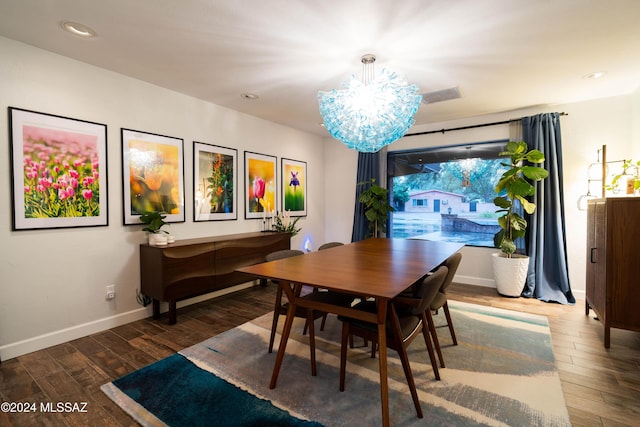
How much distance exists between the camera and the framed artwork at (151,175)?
121 inches

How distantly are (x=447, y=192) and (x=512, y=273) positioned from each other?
1.62 meters

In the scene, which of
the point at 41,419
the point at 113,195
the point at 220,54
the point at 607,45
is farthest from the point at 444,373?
the point at 113,195

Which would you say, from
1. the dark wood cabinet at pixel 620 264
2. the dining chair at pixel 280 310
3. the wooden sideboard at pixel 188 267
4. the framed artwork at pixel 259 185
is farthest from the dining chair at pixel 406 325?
the framed artwork at pixel 259 185

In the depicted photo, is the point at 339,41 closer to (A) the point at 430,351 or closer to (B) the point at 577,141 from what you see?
(A) the point at 430,351

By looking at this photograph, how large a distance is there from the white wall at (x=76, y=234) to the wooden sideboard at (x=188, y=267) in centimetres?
26

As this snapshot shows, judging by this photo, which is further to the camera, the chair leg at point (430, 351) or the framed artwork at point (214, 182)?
the framed artwork at point (214, 182)

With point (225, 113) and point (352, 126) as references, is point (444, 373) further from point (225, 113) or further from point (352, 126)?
point (225, 113)

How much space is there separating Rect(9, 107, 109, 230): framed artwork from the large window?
14.1ft

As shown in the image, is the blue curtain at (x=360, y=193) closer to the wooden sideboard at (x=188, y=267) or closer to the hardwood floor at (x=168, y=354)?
the wooden sideboard at (x=188, y=267)

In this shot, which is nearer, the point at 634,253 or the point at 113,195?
the point at 634,253

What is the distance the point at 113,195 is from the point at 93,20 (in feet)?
5.08

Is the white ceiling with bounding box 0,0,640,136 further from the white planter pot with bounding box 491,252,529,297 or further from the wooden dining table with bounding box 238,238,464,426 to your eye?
the white planter pot with bounding box 491,252,529,297

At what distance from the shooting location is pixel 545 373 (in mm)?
2162

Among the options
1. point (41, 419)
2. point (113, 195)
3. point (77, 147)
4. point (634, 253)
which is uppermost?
point (77, 147)
